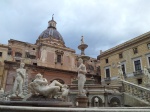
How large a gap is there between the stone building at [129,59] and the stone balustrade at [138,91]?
51.2 feet

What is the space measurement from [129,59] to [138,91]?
19.1 m

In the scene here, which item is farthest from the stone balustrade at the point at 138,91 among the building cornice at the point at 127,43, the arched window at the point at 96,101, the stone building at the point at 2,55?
the stone building at the point at 2,55

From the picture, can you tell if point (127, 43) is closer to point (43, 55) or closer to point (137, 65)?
point (137, 65)

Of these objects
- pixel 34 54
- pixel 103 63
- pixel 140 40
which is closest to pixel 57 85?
pixel 140 40

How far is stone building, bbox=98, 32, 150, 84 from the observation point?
1016 inches

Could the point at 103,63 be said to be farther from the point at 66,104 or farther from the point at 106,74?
the point at 66,104

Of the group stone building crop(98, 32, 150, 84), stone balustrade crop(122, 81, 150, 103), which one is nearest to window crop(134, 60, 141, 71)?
stone building crop(98, 32, 150, 84)

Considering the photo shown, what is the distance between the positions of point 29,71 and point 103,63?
15964 mm

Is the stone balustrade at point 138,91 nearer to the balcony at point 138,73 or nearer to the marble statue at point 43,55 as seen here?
the balcony at point 138,73

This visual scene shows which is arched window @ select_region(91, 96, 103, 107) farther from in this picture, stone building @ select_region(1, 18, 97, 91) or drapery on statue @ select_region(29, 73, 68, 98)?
stone building @ select_region(1, 18, 97, 91)

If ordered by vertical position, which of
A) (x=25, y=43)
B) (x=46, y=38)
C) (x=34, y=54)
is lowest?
(x=34, y=54)

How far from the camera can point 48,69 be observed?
94.4 feet

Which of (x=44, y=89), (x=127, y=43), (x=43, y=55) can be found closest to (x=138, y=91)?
(x=44, y=89)

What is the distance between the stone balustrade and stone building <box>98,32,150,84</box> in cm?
1561
